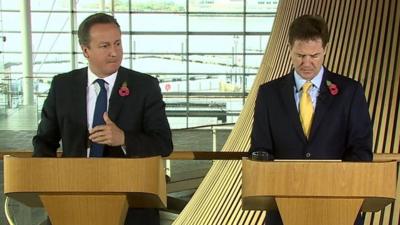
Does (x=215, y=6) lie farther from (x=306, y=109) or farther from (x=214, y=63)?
(x=306, y=109)

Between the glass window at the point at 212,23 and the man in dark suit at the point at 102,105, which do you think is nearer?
the man in dark suit at the point at 102,105

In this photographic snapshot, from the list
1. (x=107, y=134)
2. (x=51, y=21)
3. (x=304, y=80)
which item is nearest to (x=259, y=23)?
(x=51, y=21)

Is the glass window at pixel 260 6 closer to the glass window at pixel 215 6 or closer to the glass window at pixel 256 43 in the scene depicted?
the glass window at pixel 215 6

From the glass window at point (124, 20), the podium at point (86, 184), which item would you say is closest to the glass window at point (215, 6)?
the glass window at point (124, 20)

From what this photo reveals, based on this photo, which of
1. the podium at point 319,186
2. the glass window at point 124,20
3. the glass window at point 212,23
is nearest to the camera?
the podium at point 319,186

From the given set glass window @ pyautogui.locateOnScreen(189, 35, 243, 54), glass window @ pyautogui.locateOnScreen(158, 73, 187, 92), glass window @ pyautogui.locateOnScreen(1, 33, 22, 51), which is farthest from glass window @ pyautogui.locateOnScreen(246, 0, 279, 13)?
glass window @ pyautogui.locateOnScreen(1, 33, 22, 51)

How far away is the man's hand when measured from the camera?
256cm

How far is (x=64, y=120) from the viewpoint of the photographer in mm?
2914

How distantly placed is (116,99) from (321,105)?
875 mm

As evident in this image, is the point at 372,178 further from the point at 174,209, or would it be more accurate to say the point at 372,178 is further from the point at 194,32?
the point at 194,32

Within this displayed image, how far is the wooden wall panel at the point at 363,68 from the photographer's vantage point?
5121 millimetres

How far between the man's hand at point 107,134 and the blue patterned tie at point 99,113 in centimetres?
24

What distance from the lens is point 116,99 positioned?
2.88 m

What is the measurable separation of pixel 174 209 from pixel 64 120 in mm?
9559
